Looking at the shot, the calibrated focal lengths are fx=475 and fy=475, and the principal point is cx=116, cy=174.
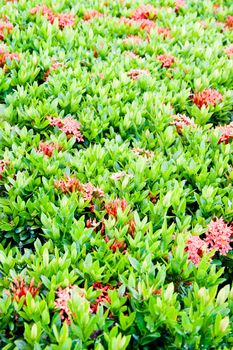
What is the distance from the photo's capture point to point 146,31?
18.8ft

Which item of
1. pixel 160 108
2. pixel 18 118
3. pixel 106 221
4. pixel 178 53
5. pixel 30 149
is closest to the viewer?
pixel 106 221

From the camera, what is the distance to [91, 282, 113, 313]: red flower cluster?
2518 millimetres

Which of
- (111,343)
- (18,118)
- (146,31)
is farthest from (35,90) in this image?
(111,343)

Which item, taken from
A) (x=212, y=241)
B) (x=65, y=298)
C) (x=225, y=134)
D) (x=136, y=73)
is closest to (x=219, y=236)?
(x=212, y=241)

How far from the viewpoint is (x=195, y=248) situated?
9.45 ft

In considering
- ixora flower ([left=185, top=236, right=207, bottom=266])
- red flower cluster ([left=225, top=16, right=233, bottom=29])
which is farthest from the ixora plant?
red flower cluster ([left=225, top=16, right=233, bottom=29])

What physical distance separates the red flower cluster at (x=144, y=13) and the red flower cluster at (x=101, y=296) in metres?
4.34

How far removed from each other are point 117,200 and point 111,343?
1.11 metres

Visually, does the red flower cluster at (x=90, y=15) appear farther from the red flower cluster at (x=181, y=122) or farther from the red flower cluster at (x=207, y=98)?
the red flower cluster at (x=181, y=122)

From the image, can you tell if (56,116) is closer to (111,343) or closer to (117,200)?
(117,200)

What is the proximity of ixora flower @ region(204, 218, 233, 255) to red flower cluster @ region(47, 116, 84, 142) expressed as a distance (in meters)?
1.28

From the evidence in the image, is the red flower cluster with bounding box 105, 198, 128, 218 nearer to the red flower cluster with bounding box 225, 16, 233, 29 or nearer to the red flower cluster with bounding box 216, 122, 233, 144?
the red flower cluster with bounding box 216, 122, 233, 144

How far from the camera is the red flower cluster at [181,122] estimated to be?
13.4 feet

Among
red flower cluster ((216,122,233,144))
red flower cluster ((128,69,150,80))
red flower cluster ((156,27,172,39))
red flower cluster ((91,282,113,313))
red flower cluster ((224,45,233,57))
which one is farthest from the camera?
red flower cluster ((156,27,172,39))
